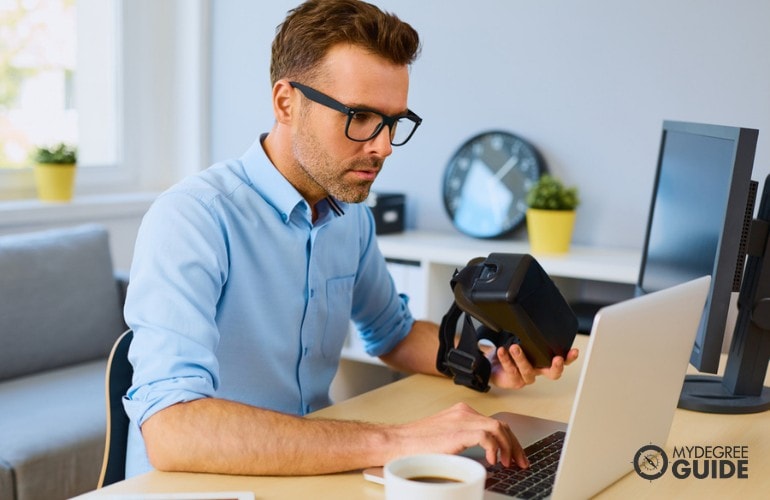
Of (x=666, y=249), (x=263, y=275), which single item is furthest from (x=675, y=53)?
(x=263, y=275)

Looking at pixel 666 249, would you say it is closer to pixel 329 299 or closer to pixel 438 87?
pixel 329 299

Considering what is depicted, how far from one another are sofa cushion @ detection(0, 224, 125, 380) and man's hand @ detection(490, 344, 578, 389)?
5.76ft

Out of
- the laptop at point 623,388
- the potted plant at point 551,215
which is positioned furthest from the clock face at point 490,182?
the laptop at point 623,388

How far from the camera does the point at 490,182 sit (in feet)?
10.8

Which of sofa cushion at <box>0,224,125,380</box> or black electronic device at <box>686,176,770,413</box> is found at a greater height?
black electronic device at <box>686,176,770,413</box>

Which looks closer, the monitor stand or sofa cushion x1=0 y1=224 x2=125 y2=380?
the monitor stand

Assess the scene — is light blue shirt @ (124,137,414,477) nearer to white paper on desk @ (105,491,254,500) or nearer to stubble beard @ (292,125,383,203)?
stubble beard @ (292,125,383,203)

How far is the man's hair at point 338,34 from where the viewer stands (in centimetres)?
154

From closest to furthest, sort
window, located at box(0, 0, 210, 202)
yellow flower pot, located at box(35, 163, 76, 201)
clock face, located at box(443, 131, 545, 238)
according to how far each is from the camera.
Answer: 1. clock face, located at box(443, 131, 545, 238)
2. yellow flower pot, located at box(35, 163, 76, 201)
3. window, located at box(0, 0, 210, 202)

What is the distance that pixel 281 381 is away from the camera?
1.65 m

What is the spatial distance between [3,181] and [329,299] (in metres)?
2.18

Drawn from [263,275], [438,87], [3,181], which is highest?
[438,87]

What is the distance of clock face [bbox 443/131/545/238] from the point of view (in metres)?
3.24

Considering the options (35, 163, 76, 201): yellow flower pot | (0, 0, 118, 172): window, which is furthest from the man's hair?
(0, 0, 118, 172): window
